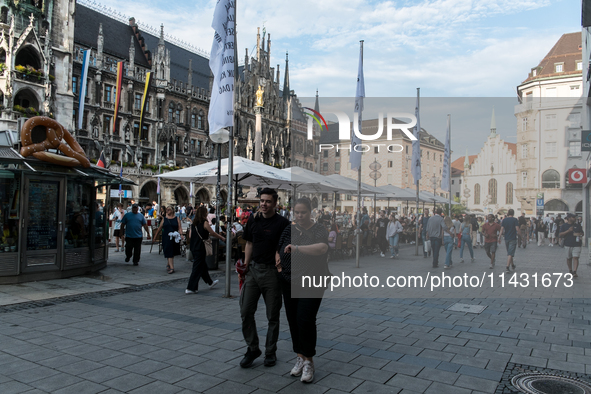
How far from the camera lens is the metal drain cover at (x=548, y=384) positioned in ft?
13.5

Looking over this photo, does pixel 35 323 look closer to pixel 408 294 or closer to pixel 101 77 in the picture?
pixel 408 294

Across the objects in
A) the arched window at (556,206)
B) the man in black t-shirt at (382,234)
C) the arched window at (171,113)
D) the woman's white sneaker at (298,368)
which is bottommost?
the woman's white sneaker at (298,368)

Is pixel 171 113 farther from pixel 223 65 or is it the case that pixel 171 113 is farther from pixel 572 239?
pixel 572 239

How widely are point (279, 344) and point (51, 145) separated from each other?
7371mm

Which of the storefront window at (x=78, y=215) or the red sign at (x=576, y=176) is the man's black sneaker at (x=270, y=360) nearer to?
the storefront window at (x=78, y=215)

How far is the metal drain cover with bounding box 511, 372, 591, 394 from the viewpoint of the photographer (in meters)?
4.12

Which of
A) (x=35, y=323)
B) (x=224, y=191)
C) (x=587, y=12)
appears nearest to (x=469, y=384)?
(x=35, y=323)

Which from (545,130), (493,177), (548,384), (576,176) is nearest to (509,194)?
(493,177)

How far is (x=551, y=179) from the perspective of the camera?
10.5 metres

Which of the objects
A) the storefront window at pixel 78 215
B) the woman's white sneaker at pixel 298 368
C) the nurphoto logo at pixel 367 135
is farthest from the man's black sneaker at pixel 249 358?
the storefront window at pixel 78 215

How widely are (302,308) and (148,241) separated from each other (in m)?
18.4

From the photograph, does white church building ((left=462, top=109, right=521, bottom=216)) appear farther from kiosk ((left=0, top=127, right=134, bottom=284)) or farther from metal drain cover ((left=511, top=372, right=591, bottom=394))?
kiosk ((left=0, top=127, right=134, bottom=284))

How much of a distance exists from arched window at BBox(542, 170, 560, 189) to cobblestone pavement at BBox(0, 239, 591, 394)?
2714 mm

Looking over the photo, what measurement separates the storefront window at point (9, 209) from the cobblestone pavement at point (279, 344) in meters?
1.03
